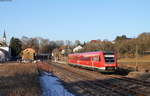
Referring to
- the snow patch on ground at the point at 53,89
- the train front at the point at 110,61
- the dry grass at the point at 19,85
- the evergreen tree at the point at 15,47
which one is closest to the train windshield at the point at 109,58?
the train front at the point at 110,61

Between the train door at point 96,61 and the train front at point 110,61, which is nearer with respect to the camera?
the train front at point 110,61

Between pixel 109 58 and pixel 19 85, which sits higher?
pixel 109 58

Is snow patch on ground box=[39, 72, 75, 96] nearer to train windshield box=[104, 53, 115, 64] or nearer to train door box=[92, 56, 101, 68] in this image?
train windshield box=[104, 53, 115, 64]

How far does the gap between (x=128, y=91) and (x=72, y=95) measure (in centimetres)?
379

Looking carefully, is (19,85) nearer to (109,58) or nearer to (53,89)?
(53,89)

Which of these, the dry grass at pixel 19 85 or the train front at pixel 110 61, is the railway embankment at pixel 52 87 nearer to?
the dry grass at pixel 19 85

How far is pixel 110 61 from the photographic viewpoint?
39.2 metres

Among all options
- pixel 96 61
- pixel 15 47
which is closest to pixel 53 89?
pixel 96 61

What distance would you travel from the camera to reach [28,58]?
10156 cm

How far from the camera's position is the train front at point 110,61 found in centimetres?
3878

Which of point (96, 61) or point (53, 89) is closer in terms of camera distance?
point (53, 89)

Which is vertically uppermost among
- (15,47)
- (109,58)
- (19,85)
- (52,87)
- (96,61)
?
(15,47)

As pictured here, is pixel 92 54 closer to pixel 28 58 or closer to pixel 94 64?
pixel 94 64

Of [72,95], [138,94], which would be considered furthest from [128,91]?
[72,95]
